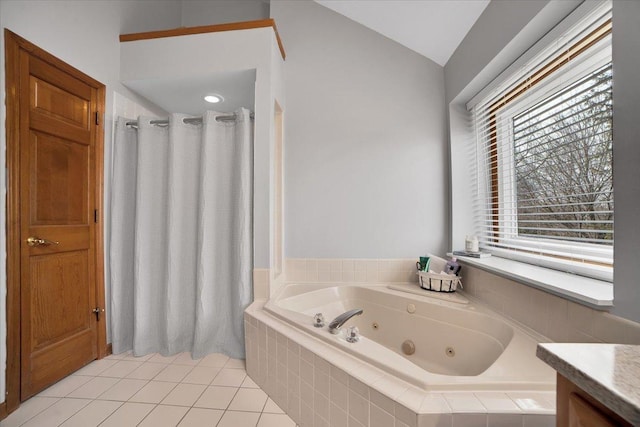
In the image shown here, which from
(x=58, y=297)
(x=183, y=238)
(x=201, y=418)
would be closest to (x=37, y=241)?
(x=58, y=297)

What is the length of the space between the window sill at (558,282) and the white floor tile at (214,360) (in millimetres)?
1737

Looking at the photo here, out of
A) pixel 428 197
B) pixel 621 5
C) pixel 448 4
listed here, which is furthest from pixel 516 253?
pixel 448 4

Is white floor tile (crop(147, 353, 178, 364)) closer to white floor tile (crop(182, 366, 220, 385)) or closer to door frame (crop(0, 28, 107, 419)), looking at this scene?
white floor tile (crop(182, 366, 220, 385))

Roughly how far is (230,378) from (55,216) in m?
1.38

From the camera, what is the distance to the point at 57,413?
1.24m

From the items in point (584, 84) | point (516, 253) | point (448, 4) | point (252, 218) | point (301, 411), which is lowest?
point (301, 411)

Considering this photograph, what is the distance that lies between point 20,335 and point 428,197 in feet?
8.57

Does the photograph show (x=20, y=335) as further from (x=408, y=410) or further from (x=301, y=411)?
(x=408, y=410)

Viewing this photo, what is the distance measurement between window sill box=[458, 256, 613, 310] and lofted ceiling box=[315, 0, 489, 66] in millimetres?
1526

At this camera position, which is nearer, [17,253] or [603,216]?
[603,216]

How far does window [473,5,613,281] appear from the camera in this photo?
1070 millimetres

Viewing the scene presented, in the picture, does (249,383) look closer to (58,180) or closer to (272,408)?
(272,408)

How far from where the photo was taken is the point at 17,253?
127cm

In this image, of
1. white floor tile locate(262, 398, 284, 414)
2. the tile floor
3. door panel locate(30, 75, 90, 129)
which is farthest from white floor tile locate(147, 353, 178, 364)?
door panel locate(30, 75, 90, 129)
